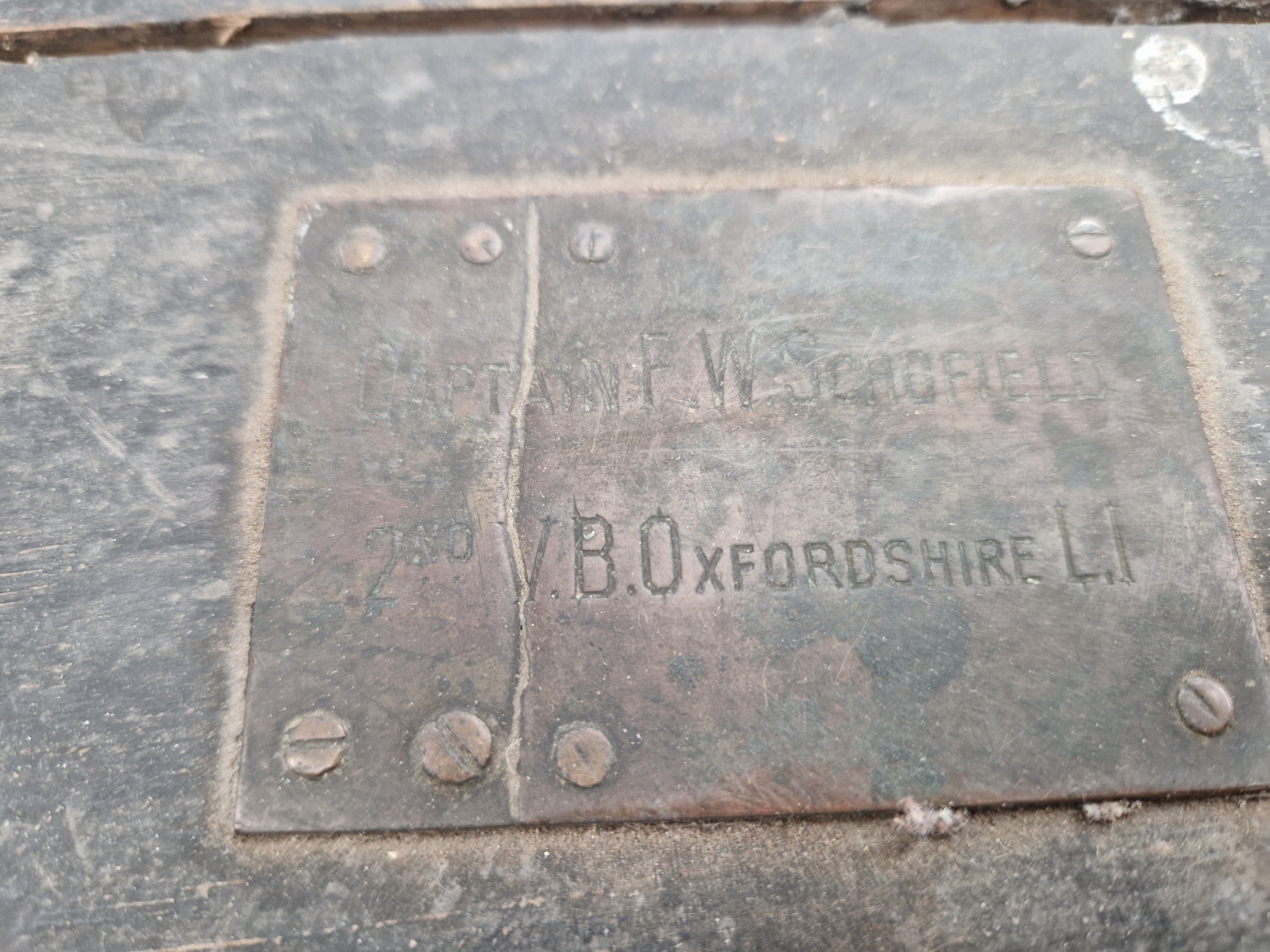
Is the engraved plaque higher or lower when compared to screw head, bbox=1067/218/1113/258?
lower

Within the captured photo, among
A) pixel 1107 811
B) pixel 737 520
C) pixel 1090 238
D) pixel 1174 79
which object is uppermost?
pixel 1174 79

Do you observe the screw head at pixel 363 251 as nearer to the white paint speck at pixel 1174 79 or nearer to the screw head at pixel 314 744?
the screw head at pixel 314 744

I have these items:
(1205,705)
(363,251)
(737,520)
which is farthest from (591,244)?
(1205,705)

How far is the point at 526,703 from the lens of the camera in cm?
88

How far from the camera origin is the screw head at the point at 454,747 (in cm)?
85

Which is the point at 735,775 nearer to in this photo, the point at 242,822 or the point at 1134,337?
the point at 242,822

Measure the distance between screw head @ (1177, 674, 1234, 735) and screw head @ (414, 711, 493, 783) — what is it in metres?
0.78

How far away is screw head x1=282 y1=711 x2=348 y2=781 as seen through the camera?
33.9 inches

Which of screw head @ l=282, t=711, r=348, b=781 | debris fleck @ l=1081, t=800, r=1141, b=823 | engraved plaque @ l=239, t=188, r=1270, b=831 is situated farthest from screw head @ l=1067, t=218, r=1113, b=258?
screw head @ l=282, t=711, r=348, b=781

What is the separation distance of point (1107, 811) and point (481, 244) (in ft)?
3.35

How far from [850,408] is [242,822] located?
851mm

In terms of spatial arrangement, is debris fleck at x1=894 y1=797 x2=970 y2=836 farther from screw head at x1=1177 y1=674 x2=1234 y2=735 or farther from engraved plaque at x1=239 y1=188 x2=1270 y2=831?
screw head at x1=1177 y1=674 x2=1234 y2=735

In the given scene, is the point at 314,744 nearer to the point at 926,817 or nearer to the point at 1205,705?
the point at 926,817

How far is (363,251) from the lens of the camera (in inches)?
40.8
